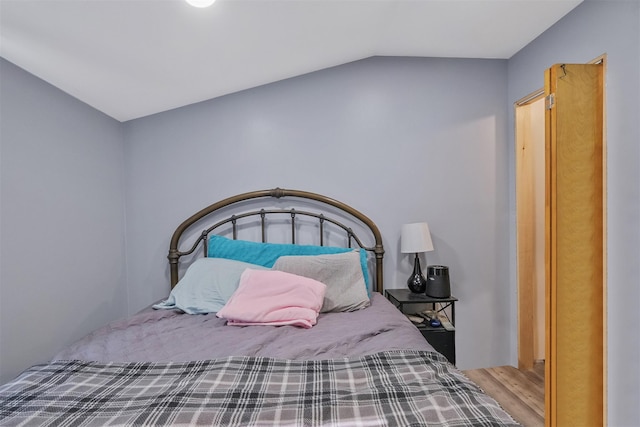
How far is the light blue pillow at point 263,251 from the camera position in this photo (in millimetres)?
2490

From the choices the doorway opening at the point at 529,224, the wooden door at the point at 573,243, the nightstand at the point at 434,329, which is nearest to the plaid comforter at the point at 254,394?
the wooden door at the point at 573,243

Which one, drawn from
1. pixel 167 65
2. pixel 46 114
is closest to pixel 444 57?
pixel 167 65

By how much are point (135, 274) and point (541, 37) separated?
331 cm

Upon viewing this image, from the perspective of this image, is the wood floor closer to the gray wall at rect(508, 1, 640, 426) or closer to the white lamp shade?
the gray wall at rect(508, 1, 640, 426)

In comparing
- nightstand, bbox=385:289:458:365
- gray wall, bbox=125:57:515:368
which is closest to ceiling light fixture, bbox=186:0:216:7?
gray wall, bbox=125:57:515:368

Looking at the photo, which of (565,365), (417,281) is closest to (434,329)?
(417,281)

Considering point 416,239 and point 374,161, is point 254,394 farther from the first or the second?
point 374,161

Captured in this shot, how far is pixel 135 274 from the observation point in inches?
109

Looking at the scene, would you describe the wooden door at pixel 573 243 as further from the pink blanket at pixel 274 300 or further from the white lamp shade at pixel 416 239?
the pink blanket at pixel 274 300

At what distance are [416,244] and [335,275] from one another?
0.66 m

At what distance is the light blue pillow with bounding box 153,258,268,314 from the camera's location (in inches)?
83.0

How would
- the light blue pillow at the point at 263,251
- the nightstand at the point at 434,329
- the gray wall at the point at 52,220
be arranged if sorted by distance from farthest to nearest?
the light blue pillow at the point at 263,251 → the nightstand at the point at 434,329 → the gray wall at the point at 52,220
